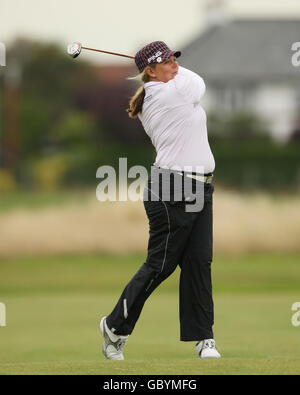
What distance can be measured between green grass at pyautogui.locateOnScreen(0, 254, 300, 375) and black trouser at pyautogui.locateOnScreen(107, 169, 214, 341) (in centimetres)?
26

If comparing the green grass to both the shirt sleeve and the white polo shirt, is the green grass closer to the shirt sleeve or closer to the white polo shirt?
the white polo shirt

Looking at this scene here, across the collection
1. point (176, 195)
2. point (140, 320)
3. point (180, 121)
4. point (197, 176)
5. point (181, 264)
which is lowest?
point (140, 320)

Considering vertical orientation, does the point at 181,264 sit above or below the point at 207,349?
above

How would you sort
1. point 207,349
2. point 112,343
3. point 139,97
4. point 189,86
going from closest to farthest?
point 189,86 → point 139,97 → point 207,349 → point 112,343

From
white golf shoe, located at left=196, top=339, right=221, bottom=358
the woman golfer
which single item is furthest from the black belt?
white golf shoe, located at left=196, top=339, right=221, bottom=358

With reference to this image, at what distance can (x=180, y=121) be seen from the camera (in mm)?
6246

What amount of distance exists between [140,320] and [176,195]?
13.1 feet

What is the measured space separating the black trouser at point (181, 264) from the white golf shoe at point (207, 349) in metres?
0.04

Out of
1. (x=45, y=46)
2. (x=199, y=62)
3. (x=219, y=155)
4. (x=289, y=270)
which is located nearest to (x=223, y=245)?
(x=289, y=270)

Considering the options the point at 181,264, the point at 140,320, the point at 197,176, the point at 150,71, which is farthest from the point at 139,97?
the point at 140,320

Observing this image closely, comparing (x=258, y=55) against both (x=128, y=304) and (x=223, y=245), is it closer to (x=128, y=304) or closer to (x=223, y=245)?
(x=223, y=245)

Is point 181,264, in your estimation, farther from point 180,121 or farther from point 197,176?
point 180,121
